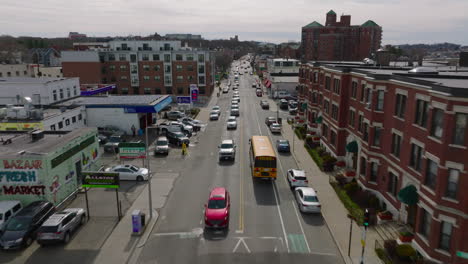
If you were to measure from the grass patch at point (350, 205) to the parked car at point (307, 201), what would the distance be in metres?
2.41

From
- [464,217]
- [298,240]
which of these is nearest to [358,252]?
[298,240]

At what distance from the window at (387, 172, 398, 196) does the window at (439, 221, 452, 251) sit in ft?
23.4

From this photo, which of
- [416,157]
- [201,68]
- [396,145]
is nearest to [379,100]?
[396,145]

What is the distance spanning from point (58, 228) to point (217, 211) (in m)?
10.3

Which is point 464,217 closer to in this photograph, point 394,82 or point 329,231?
point 329,231

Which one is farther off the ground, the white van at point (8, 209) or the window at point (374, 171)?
the window at point (374, 171)

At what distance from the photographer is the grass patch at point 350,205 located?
82.3ft

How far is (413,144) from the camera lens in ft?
74.1

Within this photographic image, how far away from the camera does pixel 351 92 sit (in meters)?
34.8

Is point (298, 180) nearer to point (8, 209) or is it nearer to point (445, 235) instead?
point (445, 235)

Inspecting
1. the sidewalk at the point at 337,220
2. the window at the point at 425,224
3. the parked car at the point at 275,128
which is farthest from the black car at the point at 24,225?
the parked car at the point at 275,128

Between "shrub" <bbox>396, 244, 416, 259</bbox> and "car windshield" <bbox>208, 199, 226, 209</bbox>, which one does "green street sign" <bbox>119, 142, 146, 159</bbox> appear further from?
"shrub" <bbox>396, 244, 416, 259</bbox>

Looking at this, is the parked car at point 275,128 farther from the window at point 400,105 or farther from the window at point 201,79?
the window at point 201,79

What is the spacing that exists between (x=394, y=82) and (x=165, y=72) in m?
71.5
